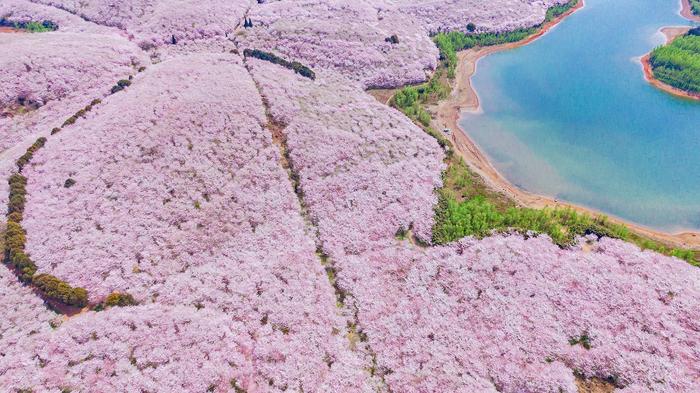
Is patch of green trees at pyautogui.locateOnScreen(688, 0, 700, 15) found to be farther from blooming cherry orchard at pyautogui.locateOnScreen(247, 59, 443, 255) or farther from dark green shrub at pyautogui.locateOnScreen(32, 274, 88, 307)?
dark green shrub at pyautogui.locateOnScreen(32, 274, 88, 307)

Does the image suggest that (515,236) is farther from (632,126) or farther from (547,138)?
(632,126)

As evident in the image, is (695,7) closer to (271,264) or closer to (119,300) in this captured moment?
(271,264)

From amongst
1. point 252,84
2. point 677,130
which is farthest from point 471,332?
point 677,130

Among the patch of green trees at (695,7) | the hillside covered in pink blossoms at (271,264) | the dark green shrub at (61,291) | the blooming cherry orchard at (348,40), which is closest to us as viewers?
the hillside covered in pink blossoms at (271,264)

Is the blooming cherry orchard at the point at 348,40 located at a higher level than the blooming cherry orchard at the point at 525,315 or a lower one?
higher

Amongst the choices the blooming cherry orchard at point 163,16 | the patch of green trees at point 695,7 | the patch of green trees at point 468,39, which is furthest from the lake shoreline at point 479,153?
the patch of green trees at point 695,7

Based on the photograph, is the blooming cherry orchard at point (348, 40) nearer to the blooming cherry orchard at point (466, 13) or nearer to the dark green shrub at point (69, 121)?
the blooming cherry orchard at point (466, 13)

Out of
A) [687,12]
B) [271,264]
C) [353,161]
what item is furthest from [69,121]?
[687,12]
